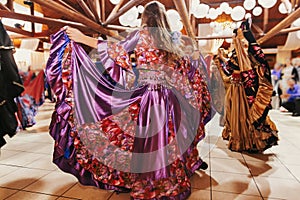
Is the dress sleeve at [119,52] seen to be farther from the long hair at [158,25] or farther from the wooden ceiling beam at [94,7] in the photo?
the wooden ceiling beam at [94,7]

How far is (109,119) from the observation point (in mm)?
1788

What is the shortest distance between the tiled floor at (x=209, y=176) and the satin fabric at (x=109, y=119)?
0.20 m

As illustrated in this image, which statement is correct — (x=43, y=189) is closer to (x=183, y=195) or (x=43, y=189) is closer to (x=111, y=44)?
(x=183, y=195)

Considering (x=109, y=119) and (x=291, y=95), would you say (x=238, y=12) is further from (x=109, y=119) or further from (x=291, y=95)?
(x=291, y=95)

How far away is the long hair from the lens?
64.1 inches

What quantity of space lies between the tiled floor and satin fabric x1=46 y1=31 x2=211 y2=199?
20cm

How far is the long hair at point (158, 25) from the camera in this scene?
163 cm

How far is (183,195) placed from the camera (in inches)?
66.3

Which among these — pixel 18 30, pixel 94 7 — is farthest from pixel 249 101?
pixel 18 30

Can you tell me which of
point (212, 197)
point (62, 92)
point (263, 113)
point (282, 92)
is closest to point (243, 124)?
point (263, 113)

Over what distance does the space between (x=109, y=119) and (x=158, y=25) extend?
0.80 m

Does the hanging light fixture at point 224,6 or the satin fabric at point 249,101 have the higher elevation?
the hanging light fixture at point 224,6

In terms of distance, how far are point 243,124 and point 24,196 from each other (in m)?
2.41

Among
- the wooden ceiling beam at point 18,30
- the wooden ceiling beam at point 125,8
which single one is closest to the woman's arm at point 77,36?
the wooden ceiling beam at point 125,8
